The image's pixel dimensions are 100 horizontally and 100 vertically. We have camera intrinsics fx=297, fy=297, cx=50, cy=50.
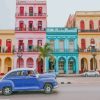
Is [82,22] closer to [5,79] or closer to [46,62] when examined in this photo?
[46,62]

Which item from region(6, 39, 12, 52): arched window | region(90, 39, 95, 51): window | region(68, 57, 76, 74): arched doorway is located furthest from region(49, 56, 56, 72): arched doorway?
region(6, 39, 12, 52): arched window

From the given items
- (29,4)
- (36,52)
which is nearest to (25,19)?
(29,4)

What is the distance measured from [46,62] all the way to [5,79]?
3857 centimetres

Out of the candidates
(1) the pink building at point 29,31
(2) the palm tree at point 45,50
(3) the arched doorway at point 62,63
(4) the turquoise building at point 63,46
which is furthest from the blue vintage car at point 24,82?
(3) the arched doorway at point 62,63

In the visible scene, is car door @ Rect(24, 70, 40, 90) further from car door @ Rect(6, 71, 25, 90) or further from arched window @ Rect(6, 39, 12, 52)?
arched window @ Rect(6, 39, 12, 52)

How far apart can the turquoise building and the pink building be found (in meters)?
1.58

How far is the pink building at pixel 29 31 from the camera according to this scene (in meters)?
57.5

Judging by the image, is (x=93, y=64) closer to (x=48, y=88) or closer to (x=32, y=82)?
(x=48, y=88)

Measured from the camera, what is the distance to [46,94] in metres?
19.3

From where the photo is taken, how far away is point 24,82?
1950 centimetres

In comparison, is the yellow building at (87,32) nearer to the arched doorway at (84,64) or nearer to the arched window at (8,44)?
the arched doorway at (84,64)

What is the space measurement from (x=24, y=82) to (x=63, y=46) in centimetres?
3878

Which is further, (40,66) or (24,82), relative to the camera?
(40,66)

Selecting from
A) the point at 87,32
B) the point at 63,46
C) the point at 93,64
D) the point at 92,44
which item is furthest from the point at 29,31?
the point at 93,64
